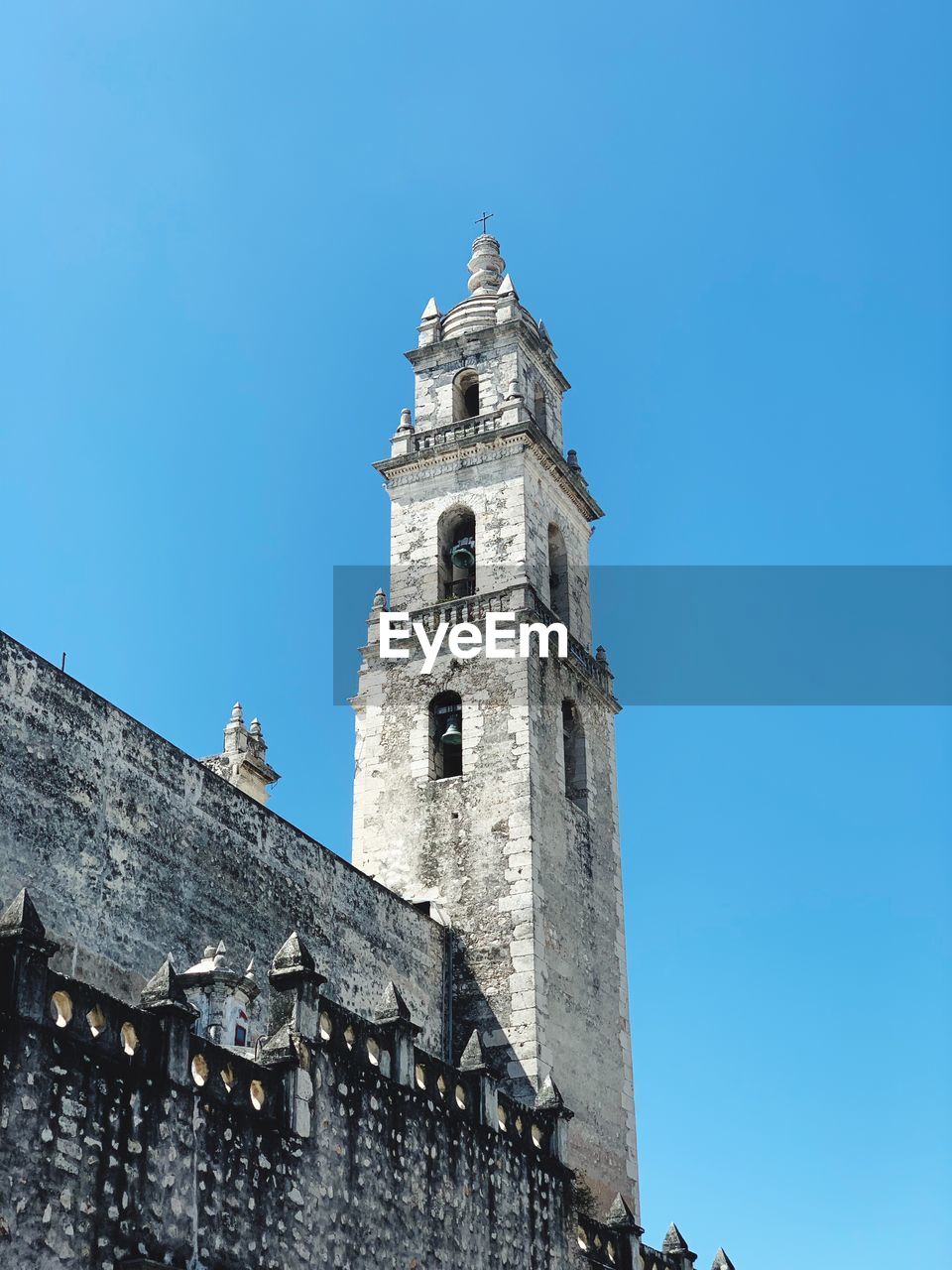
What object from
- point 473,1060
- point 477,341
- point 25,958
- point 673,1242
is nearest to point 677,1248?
point 673,1242

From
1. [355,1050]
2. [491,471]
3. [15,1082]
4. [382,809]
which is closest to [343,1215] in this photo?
[355,1050]

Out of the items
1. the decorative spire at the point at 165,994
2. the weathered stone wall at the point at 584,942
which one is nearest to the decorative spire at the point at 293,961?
the decorative spire at the point at 165,994

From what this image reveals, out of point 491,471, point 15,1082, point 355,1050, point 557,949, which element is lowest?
point 15,1082

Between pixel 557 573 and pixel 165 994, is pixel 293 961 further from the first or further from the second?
pixel 557 573

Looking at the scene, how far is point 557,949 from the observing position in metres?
24.1

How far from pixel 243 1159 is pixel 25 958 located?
2.49m

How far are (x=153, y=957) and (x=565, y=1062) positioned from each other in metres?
7.85

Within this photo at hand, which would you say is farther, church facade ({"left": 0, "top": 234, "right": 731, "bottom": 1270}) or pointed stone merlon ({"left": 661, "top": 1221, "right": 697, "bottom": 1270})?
pointed stone merlon ({"left": 661, "top": 1221, "right": 697, "bottom": 1270})

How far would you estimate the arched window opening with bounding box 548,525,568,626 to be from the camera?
28219 mm

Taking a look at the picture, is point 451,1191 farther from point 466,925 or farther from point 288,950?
point 466,925

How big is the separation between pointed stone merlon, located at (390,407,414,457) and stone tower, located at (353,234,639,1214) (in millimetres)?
41

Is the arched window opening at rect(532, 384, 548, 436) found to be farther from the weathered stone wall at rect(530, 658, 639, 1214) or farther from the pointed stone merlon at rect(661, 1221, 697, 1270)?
the pointed stone merlon at rect(661, 1221, 697, 1270)

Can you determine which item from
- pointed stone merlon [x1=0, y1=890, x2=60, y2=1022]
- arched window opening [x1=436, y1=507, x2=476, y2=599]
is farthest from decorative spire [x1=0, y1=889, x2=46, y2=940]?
arched window opening [x1=436, y1=507, x2=476, y2=599]

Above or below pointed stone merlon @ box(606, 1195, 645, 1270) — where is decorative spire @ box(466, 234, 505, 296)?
above
